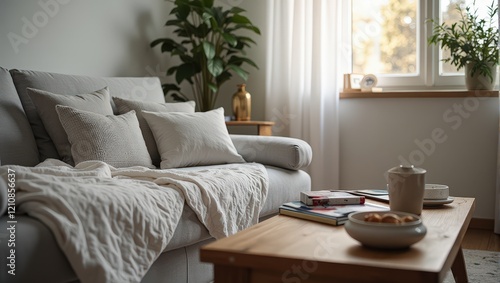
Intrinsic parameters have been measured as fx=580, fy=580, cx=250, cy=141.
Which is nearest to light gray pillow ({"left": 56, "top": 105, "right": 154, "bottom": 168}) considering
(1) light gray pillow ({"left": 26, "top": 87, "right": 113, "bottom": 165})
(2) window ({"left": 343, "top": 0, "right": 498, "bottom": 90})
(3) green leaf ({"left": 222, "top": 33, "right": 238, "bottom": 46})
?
(1) light gray pillow ({"left": 26, "top": 87, "right": 113, "bottom": 165})

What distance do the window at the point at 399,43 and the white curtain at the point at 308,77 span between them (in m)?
0.17

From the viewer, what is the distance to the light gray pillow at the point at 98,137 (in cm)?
229

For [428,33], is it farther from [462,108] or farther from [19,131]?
[19,131]

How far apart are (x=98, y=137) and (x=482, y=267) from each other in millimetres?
1762

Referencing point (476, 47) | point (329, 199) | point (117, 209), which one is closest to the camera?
point (117, 209)

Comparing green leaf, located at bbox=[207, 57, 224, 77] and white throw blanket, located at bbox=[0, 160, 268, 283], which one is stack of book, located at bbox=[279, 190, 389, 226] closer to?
white throw blanket, located at bbox=[0, 160, 268, 283]

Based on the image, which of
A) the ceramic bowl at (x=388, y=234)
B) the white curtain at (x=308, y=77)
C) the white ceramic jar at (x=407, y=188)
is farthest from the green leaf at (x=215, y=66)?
the ceramic bowl at (x=388, y=234)

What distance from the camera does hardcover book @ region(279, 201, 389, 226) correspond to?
5.41 feet

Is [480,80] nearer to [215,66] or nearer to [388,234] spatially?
[215,66]

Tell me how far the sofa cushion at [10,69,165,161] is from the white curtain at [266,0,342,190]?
1294 mm

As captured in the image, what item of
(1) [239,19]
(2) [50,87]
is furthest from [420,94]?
(2) [50,87]

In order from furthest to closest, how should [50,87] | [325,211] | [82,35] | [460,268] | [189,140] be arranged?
[82,35] < [189,140] < [50,87] < [460,268] < [325,211]

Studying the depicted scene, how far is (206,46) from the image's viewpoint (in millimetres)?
3557

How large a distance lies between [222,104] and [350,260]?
315 centimetres
